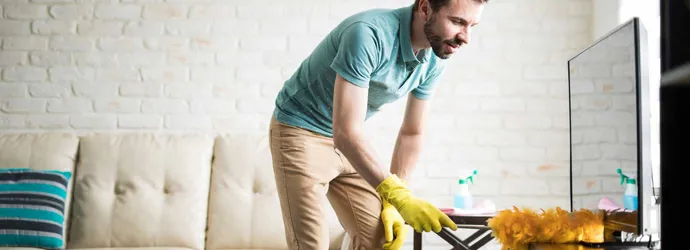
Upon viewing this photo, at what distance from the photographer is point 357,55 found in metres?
1.62

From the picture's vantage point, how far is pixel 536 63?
125 inches

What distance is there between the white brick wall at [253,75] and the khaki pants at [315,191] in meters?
1.24

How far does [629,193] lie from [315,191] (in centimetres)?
76

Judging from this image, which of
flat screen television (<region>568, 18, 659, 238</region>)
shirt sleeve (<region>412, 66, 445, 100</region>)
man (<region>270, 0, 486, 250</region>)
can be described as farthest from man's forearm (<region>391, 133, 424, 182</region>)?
flat screen television (<region>568, 18, 659, 238</region>)

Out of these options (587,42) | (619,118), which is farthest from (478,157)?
(619,118)

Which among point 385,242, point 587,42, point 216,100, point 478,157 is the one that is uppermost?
point 587,42

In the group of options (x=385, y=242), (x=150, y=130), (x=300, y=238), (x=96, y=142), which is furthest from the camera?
(x=150, y=130)

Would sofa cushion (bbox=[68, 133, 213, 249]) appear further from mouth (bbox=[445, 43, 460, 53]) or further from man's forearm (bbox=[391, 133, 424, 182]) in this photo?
mouth (bbox=[445, 43, 460, 53])

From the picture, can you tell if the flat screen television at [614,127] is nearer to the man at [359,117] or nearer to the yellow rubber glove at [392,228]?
the man at [359,117]

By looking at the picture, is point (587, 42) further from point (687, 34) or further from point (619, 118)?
point (687, 34)

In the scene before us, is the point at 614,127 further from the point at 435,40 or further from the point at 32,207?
the point at 32,207

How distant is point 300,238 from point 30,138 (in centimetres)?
179

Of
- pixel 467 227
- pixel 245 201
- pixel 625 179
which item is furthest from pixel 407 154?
pixel 245 201

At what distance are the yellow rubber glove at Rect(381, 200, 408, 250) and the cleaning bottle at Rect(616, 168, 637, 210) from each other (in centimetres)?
67
